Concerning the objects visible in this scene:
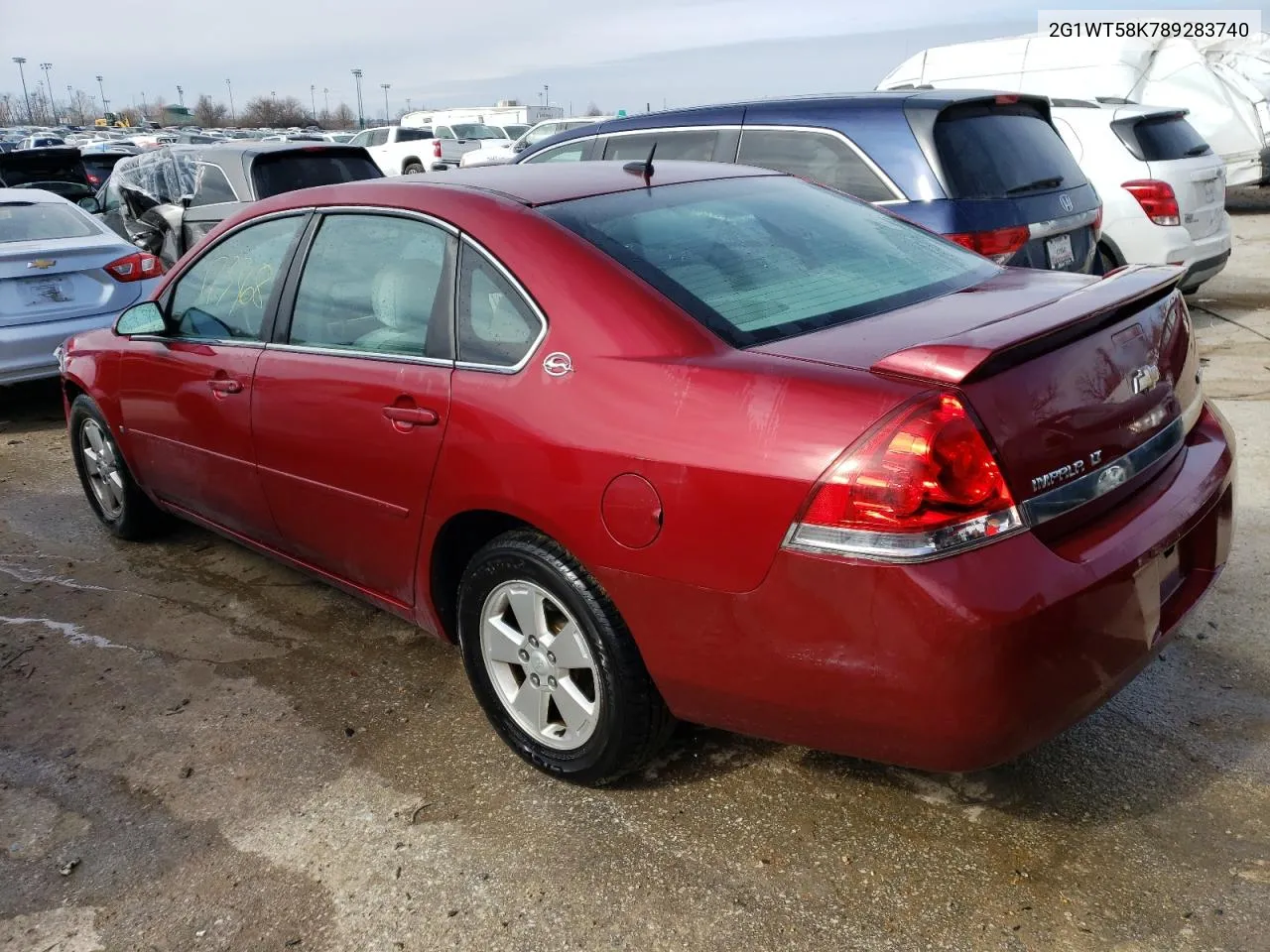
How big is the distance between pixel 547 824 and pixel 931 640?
3.81 feet

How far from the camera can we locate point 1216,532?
2814 mm

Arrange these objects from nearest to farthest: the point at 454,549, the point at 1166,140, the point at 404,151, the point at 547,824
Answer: the point at 547,824, the point at 454,549, the point at 1166,140, the point at 404,151

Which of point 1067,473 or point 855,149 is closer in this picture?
point 1067,473

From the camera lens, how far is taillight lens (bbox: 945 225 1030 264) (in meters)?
5.14

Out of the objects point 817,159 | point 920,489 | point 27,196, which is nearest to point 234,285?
point 920,489

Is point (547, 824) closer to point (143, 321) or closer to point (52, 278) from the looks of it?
point (143, 321)

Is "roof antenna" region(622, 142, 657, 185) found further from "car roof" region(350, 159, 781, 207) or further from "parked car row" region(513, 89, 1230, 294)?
"parked car row" region(513, 89, 1230, 294)

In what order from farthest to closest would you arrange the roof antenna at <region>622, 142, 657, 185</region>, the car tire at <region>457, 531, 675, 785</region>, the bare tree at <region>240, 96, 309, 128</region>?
the bare tree at <region>240, 96, 309, 128</region> < the roof antenna at <region>622, 142, 657, 185</region> < the car tire at <region>457, 531, 675, 785</region>

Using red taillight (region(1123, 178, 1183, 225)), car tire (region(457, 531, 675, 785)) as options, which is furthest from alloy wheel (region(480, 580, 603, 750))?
red taillight (region(1123, 178, 1183, 225))

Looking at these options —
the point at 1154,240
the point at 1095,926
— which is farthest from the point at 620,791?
the point at 1154,240

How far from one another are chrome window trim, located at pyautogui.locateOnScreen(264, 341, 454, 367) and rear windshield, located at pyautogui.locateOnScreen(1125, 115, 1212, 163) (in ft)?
21.7

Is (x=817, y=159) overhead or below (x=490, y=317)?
overhead

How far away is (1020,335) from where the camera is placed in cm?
232

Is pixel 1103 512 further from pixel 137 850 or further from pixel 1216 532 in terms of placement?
pixel 137 850
